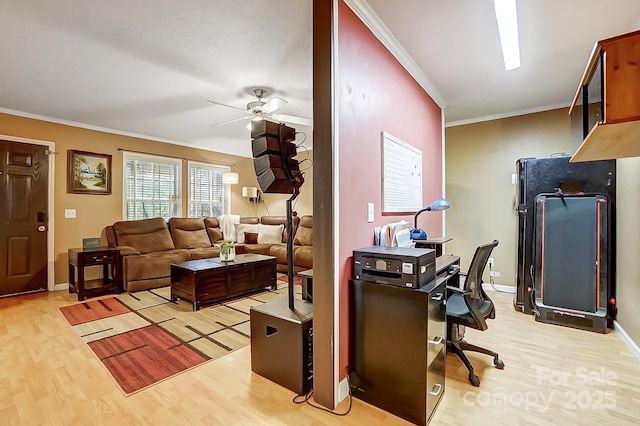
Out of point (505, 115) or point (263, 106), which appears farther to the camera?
point (505, 115)

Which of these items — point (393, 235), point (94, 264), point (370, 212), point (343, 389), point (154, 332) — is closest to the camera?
point (343, 389)

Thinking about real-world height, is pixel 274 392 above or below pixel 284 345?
below

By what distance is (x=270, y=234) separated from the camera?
19.3 feet

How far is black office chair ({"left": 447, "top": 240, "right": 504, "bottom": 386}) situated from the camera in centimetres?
206

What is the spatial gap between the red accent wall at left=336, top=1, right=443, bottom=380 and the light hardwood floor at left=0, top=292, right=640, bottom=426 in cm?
58

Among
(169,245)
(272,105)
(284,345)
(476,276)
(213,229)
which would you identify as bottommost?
(284,345)

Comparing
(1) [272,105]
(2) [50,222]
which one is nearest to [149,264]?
(2) [50,222]

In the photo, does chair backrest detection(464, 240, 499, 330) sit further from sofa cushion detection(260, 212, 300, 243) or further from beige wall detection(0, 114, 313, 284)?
beige wall detection(0, 114, 313, 284)

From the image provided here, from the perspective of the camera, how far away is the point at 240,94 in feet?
11.5

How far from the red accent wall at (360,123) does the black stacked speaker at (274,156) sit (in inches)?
19.3

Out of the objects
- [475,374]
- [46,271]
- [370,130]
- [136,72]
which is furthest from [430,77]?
[46,271]

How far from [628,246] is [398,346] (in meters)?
2.54

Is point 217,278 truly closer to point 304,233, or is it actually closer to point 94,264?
point 94,264

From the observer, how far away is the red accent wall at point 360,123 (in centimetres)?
184
